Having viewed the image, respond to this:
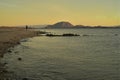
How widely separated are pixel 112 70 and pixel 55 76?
5.64 metres

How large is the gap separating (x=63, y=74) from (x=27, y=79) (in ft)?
11.0

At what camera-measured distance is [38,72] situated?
60.3 ft

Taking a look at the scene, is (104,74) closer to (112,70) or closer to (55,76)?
(112,70)

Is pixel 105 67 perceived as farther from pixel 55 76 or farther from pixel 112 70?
pixel 55 76

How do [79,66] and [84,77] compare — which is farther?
[79,66]

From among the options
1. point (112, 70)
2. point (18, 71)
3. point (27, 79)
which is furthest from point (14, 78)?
point (112, 70)

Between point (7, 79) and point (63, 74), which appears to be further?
point (63, 74)

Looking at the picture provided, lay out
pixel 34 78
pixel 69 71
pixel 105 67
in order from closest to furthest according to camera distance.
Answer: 1. pixel 34 78
2. pixel 69 71
3. pixel 105 67

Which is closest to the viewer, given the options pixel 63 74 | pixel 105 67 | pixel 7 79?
pixel 7 79

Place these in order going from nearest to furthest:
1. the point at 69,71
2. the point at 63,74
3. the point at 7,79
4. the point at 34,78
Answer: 1. the point at 7,79
2. the point at 34,78
3. the point at 63,74
4. the point at 69,71

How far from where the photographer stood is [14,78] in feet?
51.2

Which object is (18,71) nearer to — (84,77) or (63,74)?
(63,74)

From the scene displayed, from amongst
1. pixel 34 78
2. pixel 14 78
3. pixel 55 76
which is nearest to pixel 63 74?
pixel 55 76

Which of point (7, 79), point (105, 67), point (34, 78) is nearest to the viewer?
point (7, 79)
